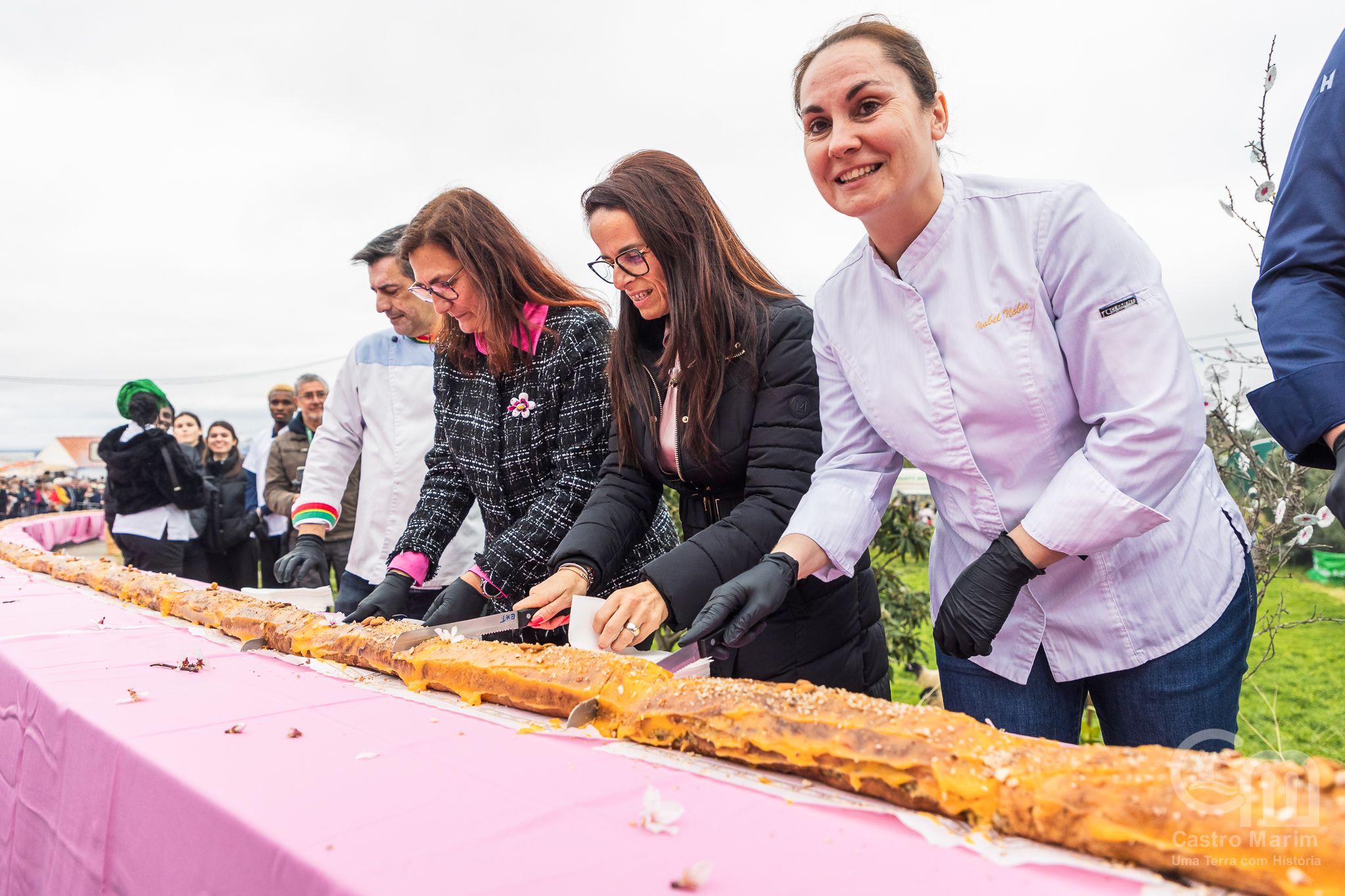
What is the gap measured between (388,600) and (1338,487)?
2.21 metres

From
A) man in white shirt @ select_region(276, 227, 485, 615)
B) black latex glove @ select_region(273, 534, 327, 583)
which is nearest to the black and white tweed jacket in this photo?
black latex glove @ select_region(273, 534, 327, 583)

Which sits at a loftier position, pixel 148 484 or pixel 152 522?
pixel 148 484

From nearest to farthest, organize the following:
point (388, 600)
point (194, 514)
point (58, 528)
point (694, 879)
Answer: point (694, 879)
point (388, 600)
point (194, 514)
point (58, 528)

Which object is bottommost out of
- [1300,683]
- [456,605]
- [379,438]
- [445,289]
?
[1300,683]

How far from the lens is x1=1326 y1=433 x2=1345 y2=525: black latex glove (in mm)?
995

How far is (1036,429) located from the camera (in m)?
1.45

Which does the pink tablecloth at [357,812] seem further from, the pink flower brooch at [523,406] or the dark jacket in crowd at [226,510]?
the dark jacket in crowd at [226,510]

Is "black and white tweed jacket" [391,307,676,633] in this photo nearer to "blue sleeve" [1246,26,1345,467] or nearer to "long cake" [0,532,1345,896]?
"long cake" [0,532,1345,896]

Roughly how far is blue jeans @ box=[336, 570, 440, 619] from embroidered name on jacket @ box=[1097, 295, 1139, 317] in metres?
2.24

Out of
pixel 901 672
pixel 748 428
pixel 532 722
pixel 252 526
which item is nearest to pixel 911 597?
pixel 901 672

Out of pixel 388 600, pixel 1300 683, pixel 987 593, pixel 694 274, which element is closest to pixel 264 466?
pixel 388 600

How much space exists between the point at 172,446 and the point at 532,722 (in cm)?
513

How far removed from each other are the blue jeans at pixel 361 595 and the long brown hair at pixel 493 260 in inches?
37.1

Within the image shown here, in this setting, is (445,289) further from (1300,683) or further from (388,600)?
(1300,683)
